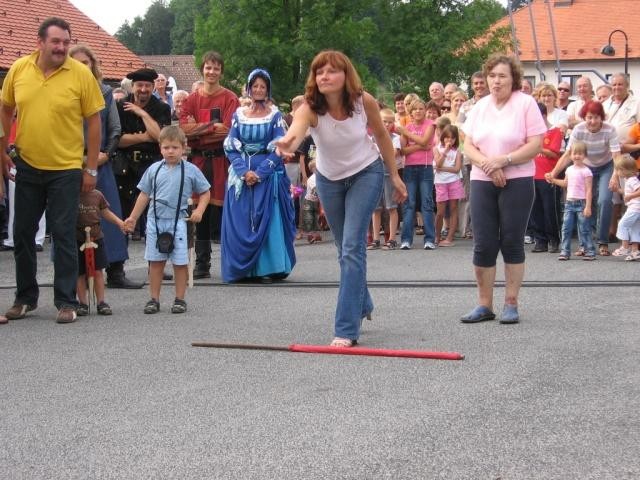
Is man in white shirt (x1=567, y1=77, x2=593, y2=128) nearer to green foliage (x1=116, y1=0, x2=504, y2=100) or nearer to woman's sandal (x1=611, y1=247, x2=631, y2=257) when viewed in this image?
woman's sandal (x1=611, y1=247, x2=631, y2=257)

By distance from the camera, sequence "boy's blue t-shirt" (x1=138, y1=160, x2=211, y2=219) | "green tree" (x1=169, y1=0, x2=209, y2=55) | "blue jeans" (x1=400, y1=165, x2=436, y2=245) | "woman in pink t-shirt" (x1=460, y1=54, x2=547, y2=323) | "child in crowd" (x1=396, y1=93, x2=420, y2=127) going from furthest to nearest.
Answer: "green tree" (x1=169, y1=0, x2=209, y2=55) → "child in crowd" (x1=396, y1=93, x2=420, y2=127) → "blue jeans" (x1=400, y1=165, x2=436, y2=245) → "boy's blue t-shirt" (x1=138, y1=160, x2=211, y2=219) → "woman in pink t-shirt" (x1=460, y1=54, x2=547, y2=323)

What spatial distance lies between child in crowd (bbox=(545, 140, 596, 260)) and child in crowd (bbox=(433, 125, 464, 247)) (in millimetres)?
2185

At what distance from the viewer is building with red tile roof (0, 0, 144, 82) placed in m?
36.5

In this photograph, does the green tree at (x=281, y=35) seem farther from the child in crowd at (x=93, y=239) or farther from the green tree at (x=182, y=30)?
the green tree at (x=182, y=30)

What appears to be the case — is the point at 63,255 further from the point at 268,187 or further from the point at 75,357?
the point at 268,187

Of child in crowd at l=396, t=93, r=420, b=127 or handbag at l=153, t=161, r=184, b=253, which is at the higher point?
child in crowd at l=396, t=93, r=420, b=127

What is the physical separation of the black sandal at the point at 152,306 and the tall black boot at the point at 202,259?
8.98ft

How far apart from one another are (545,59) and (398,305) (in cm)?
7145

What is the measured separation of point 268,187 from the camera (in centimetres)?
1229

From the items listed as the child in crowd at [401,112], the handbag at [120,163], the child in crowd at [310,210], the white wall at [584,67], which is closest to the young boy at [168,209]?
the handbag at [120,163]

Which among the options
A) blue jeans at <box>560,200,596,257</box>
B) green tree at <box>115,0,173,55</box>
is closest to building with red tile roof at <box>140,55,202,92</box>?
green tree at <box>115,0,173,55</box>

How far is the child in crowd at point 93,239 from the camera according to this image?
991 cm

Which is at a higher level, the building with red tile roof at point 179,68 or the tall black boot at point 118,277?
the building with red tile roof at point 179,68

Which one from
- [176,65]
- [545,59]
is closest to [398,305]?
[545,59]
